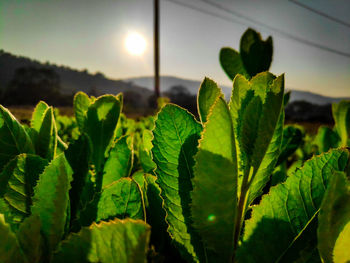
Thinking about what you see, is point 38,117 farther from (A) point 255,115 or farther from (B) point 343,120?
(B) point 343,120

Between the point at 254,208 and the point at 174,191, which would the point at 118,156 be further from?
the point at 254,208

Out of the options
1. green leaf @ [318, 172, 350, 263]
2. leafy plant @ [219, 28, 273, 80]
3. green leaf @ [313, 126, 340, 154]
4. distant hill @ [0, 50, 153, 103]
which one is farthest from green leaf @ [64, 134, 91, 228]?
distant hill @ [0, 50, 153, 103]

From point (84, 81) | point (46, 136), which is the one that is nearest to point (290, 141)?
point (46, 136)

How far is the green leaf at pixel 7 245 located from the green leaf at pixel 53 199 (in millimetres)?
70

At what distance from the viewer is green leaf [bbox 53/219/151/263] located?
16.1 inches

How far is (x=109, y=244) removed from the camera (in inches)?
17.1

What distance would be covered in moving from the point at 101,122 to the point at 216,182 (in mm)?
614

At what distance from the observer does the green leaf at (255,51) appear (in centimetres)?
115

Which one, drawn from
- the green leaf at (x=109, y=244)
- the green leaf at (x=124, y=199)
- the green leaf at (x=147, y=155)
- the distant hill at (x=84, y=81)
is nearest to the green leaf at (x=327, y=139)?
the green leaf at (x=147, y=155)

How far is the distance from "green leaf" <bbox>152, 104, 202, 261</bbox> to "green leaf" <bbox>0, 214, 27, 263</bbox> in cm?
29

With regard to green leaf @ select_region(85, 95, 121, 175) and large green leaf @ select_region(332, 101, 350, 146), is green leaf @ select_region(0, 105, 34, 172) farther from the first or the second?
large green leaf @ select_region(332, 101, 350, 146)

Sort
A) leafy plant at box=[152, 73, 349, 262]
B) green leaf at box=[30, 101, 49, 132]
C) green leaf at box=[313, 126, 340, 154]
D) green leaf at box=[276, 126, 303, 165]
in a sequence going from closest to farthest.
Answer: leafy plant at box=[152, 73, 349, 262] < green leaf at box=[30, 101, 49, 132] < green leaf at box=[276, 126, 303, 165] < green leaf at box=[313, 126, 340, 154]

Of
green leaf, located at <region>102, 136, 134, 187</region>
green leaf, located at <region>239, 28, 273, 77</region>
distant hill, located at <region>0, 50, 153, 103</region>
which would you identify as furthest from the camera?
distant hill, located at <region>0, 50, 153, 103</region>

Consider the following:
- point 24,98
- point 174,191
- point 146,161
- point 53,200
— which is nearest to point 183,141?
point 174,191
